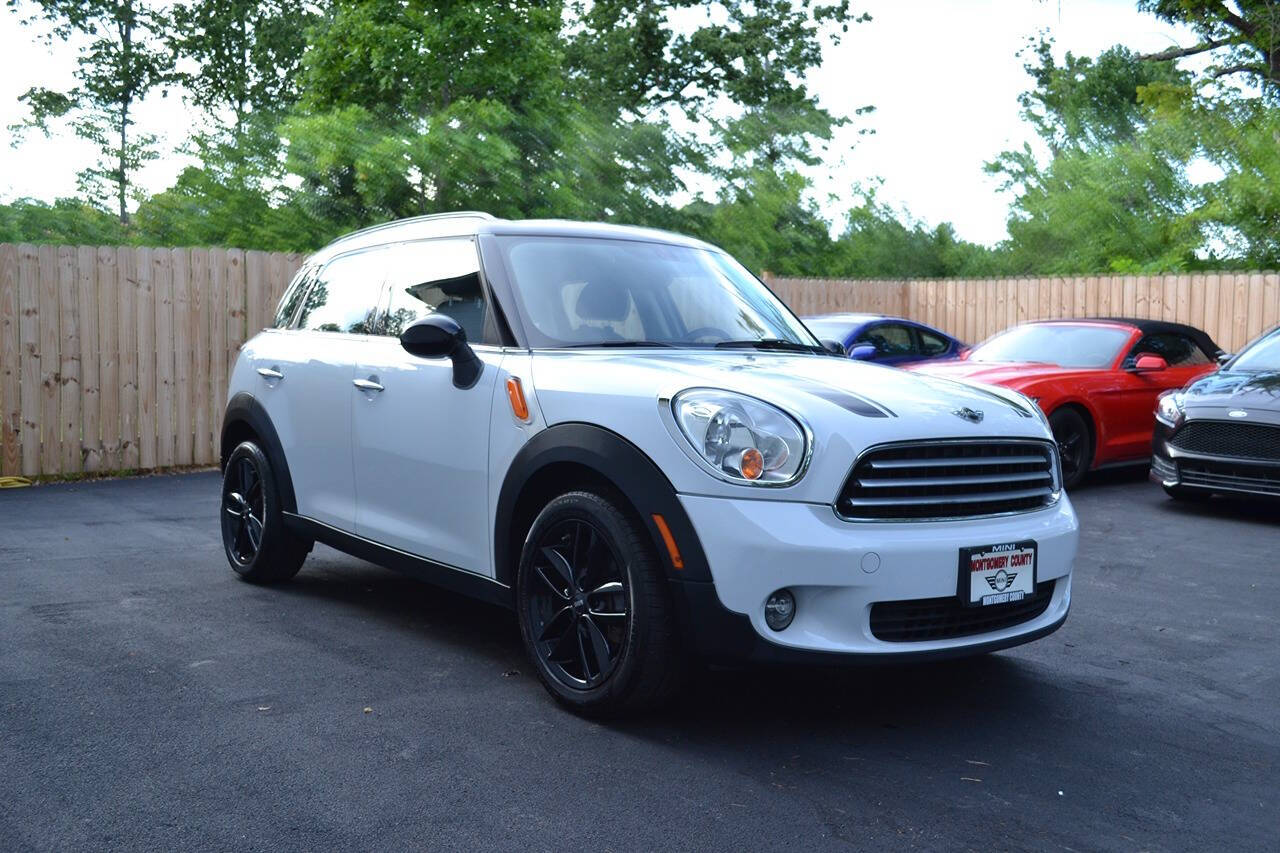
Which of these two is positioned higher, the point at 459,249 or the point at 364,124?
the point at 364,124

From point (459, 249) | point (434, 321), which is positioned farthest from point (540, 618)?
point (459, 249)

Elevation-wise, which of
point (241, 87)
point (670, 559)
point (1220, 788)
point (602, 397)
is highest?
point (241, 87)

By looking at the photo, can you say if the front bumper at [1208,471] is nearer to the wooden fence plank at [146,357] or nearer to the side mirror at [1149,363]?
the side mirror at [1149,363]

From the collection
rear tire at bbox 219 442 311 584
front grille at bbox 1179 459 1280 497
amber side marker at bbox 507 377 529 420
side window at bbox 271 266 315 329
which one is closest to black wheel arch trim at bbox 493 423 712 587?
amber side marker at bbox 507 377 529 420

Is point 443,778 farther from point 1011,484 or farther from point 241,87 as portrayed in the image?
point 241,87

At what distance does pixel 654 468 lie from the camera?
4.00 meters

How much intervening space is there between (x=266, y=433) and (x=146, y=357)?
6.12 m

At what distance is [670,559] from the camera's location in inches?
154

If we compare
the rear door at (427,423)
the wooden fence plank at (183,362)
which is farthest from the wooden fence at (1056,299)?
the rear door at (427,423)

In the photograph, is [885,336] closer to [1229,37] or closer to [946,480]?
[946,480]

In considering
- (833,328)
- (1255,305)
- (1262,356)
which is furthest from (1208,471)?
(1255,305)

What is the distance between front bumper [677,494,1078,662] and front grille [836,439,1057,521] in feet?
0.23

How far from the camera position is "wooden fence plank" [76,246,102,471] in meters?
11.2

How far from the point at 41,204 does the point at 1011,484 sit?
56.2ft
